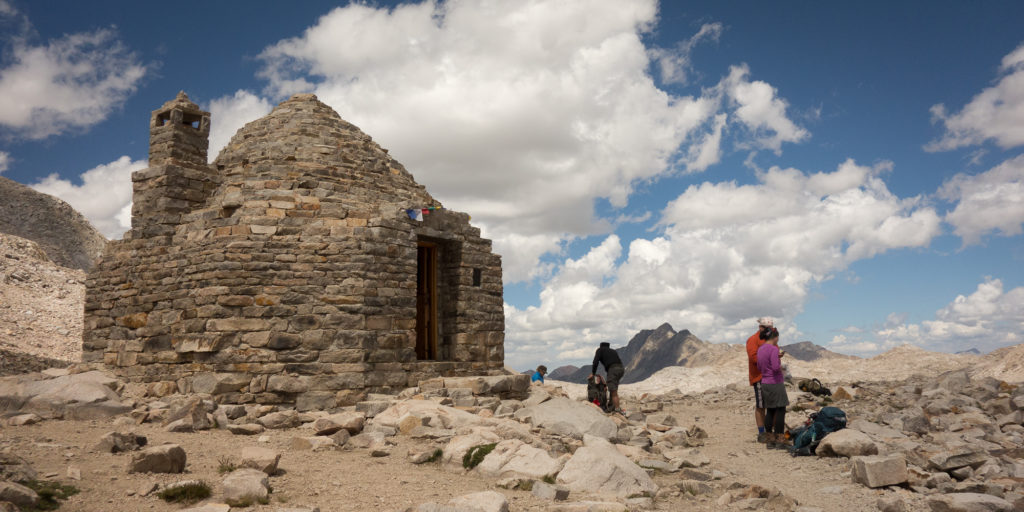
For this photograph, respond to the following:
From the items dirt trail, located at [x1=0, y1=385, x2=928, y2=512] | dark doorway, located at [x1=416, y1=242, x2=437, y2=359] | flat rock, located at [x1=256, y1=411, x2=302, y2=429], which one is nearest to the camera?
dirt trail, located at [x1=0, y1=385, x2=928, y2=512]

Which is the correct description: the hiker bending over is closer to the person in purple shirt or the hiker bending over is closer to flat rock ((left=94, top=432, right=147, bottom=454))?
the person in purple shirt

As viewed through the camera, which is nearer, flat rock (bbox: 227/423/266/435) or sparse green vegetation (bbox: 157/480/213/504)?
sparse green vegetation (bbox: 157/480/213/504)

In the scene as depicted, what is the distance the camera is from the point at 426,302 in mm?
13219

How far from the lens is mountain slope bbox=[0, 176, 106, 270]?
44.0 metres

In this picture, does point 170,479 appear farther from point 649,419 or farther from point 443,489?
point 649,419

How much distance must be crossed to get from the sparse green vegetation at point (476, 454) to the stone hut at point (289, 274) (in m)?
3.74

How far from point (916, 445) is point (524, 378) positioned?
6.43 m

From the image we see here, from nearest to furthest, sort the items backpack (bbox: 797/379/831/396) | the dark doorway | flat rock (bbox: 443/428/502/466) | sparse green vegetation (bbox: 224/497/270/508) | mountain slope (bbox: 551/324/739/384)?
sparse green vegetation (bbox: 224/497/270/508)
flat rock (bbox: 443/428/502/466)
the dark doorway
backpack (bbox: 797/379/831/396)
mountain slope (bbox: 551/324/739/384)

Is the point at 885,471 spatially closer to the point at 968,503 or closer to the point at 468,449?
the point at 968,503

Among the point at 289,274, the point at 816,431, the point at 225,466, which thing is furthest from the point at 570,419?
the point at 289,274

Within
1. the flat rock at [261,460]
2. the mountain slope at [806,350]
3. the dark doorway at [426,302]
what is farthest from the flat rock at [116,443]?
the mountain slope at [806,350]

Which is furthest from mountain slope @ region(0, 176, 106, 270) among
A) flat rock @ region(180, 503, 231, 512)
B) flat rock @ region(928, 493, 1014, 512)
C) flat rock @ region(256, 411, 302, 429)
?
flat rock @ region(928, 493, 1014, 512)

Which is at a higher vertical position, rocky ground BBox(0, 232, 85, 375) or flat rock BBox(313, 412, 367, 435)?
rocky ground BBox(0, 232, 85, 375)

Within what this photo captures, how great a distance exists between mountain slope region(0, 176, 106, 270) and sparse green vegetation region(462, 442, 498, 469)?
4674cm
